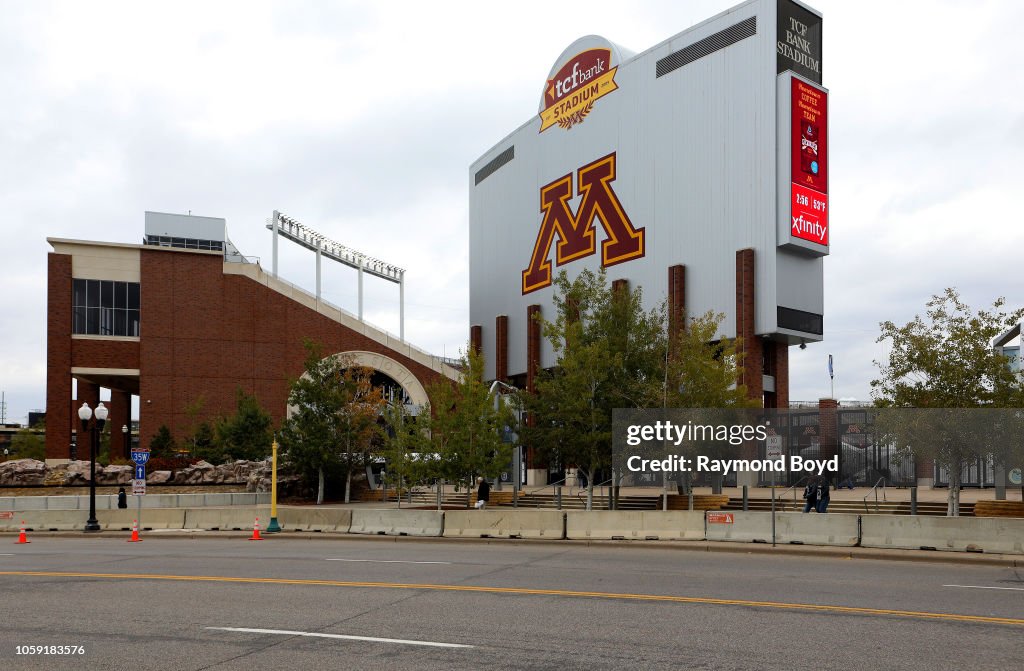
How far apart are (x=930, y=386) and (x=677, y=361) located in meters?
10.1

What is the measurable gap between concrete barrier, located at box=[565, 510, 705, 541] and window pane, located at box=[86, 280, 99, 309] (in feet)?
184

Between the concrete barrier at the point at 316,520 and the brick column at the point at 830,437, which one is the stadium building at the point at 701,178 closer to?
the brick column at the point at 830,437

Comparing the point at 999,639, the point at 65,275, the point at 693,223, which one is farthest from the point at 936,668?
the point at 65,275

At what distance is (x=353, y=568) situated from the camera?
55.3ft

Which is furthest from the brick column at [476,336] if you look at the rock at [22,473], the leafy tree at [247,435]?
the rock at [22,473]

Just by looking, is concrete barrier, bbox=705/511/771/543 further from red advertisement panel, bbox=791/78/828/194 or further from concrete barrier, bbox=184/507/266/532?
red advertisement panel, bbox=791/78/828/194

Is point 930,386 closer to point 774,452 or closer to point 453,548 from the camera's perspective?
point 774,452

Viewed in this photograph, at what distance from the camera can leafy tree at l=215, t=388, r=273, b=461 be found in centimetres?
5788

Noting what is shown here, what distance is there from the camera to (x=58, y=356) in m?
67.8

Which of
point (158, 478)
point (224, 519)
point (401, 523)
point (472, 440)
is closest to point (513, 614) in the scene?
point (401, 523)

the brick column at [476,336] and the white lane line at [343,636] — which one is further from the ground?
the brick column at [476,336]

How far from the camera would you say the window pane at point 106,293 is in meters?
69.3

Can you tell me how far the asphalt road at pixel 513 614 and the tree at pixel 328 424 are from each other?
1006 inches

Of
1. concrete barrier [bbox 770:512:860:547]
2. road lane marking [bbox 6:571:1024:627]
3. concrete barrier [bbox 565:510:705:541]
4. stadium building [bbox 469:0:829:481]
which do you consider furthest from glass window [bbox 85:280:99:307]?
concrete barrier [bbox 770:512:860:547]
